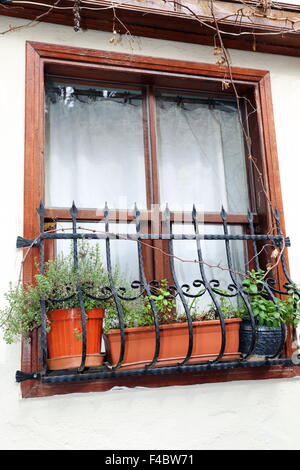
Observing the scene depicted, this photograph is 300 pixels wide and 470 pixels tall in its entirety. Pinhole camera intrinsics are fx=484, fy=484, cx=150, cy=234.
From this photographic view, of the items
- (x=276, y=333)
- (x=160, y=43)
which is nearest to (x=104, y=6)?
(x=160, y=43)

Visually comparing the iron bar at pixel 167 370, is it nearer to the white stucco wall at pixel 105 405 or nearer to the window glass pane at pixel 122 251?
the white stucco wall at pixel 105 405

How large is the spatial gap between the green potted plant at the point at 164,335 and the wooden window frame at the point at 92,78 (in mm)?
150

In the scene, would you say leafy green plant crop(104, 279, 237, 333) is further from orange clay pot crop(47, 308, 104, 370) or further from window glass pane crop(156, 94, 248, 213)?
window glass pane crop(156, 94, 248, 213)

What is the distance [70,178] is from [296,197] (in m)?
1.27

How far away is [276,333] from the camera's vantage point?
2.31 metres

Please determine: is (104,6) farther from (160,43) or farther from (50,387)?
(50,387)

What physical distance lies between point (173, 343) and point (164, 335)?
0.06 meters

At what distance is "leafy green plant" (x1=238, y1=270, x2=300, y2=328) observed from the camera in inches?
90.0

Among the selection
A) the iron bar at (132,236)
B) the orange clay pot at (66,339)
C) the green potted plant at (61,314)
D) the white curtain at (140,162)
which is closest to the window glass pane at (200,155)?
the white curtain at (140,162)

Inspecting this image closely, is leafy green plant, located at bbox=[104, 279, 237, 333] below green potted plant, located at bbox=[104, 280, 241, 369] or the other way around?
the other way around

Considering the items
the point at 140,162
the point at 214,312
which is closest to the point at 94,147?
the point at 140,162

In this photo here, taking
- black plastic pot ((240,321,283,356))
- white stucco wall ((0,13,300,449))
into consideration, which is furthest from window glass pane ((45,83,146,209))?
black plastic pot ((240,321,283,356))

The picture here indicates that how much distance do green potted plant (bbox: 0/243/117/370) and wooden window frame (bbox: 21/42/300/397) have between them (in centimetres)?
11

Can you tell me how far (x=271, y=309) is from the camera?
2318 millimetres
